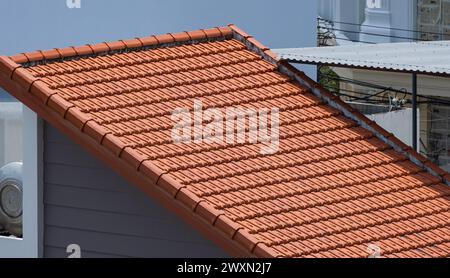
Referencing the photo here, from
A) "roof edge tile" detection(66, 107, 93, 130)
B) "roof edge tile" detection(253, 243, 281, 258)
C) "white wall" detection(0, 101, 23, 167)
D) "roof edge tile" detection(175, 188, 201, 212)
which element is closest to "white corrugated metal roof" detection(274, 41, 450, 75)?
"roof edge tile" detection(66, 107, 93, 130)

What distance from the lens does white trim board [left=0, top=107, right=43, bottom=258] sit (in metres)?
24.6

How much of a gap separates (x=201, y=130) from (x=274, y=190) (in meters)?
1.26

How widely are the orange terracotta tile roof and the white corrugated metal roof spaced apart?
1.01 ft

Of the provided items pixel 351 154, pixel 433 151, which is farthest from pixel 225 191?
pixel 433 151

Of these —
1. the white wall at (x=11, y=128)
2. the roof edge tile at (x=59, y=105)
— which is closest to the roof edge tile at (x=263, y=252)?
the roof edge tile at (x=59, y=105)

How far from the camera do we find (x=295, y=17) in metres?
38.8

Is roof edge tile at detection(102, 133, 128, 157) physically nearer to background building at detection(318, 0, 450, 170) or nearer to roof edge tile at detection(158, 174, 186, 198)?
roof edge tile at detection(158, 174, 186, 198)

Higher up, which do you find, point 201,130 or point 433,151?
point 201,130

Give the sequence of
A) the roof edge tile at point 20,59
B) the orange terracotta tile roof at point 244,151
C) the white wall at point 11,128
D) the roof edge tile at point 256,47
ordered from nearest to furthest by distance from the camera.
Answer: the orange terracotta tile roof at point 244,151
the roof edge tile at point 20,59
the roof edge tile at point 256,47
the white wall at point 11,128

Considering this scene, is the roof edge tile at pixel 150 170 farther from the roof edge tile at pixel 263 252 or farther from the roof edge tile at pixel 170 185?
the roof edge tile at pixel 263 252

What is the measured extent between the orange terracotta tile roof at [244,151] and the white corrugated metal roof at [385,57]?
1.01ft

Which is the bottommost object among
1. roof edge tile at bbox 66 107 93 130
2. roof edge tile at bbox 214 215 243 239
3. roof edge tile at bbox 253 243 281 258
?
roof edge tile at bbox 253 243 281 258

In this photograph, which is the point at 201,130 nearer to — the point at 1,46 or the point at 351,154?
the point at 351,154

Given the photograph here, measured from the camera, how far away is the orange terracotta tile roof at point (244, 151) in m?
23.5
